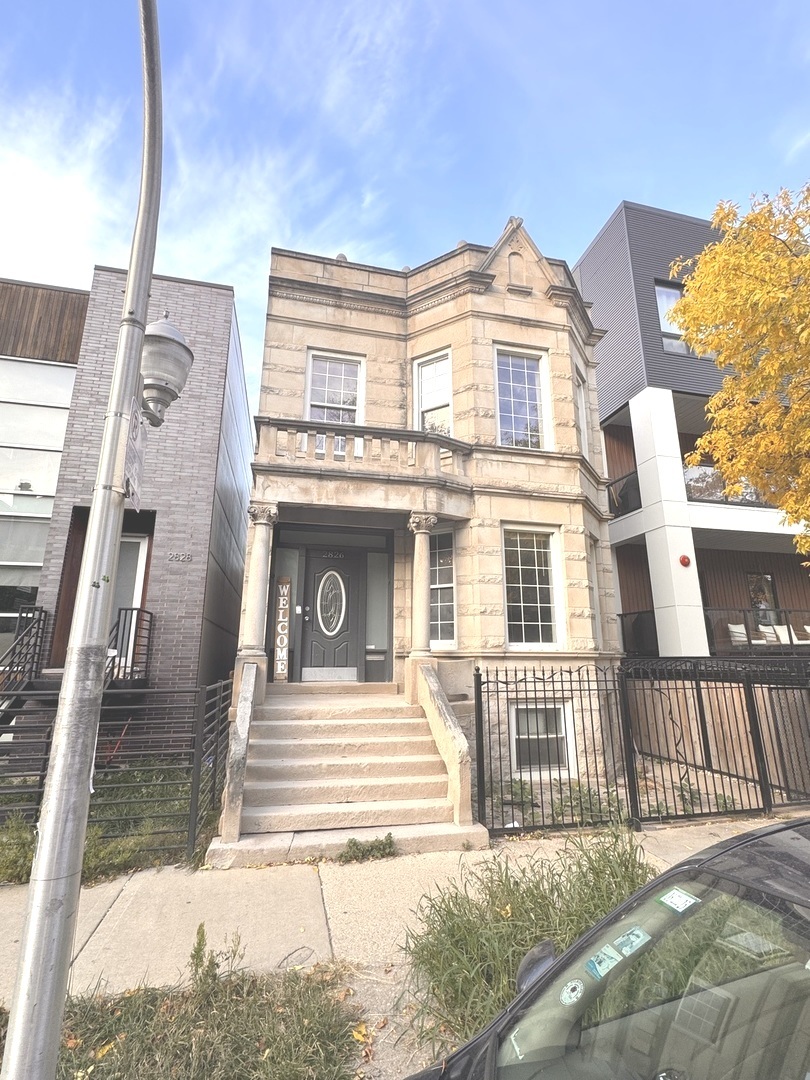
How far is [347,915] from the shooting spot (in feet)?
13.2

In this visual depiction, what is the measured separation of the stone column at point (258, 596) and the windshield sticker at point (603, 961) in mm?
5928

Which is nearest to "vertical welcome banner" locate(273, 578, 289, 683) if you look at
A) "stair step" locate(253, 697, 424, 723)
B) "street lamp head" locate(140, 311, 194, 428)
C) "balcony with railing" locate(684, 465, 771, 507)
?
"stair step" locate(253, 697, 424, 723)

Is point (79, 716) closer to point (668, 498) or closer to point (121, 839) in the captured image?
point (121, 839)

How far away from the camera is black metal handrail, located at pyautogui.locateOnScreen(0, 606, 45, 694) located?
7.46 metres

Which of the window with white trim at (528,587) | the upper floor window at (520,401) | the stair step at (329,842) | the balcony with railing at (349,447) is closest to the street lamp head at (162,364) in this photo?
the stair step at (329,842)

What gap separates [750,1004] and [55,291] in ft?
41.9

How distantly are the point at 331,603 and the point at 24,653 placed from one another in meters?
4.72

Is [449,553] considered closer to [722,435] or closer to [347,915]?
[722,435]

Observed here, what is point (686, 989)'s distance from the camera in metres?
1.52

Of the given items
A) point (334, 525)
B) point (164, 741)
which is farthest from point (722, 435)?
point (164, 741)

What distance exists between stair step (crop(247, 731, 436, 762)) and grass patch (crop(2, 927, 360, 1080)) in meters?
3.16

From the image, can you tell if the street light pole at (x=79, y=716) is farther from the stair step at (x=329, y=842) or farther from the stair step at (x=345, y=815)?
the stair step at (x=345, y=815)

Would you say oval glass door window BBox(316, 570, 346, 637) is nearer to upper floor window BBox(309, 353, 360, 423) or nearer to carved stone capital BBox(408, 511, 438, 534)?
carved stone capital BBox(408, 511, 438, 534)

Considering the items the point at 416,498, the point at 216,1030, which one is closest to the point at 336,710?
the point at 416,498
